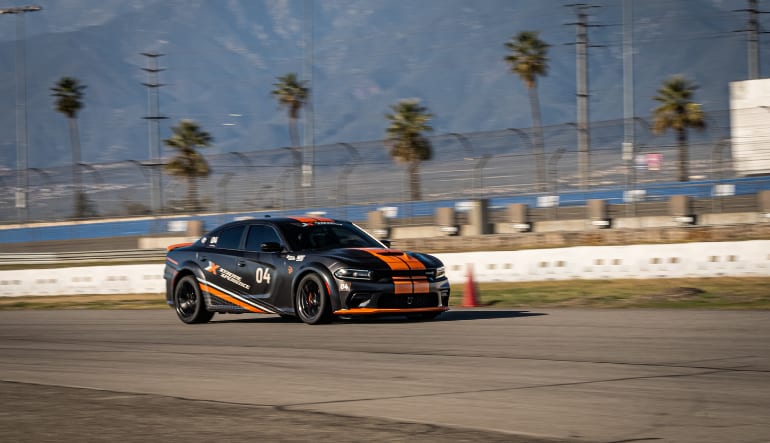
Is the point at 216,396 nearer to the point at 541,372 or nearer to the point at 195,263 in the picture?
the point at 541,372

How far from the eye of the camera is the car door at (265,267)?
533 inches

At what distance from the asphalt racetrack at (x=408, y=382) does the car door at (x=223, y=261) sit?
0.92m

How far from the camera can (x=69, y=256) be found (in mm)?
40312

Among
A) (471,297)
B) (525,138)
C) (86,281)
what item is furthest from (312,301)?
(525,138)

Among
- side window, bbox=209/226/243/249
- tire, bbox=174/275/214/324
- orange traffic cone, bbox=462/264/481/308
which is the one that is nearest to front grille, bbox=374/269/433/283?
side window, bbox=209/226/243/249

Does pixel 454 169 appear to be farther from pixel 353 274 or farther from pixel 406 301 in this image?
pixel 353 274

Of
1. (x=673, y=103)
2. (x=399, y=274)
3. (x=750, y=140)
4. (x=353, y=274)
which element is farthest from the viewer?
(x=673, y=103)

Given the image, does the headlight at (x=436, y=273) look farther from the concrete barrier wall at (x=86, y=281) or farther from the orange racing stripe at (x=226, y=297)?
the concrete barrier wall at (x=86, y=281)

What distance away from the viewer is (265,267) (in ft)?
45.1

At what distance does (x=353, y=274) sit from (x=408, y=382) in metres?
4.85

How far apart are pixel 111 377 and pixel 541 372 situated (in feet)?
11.1

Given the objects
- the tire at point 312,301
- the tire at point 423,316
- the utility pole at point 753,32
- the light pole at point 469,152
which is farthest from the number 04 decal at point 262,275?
the utility pole at point 753,32

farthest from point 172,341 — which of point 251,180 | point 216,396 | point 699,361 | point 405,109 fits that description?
point 405,109

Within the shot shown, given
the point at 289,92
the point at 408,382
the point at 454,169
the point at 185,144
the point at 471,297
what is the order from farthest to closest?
the point at 289,92
the point at 185,144
the point at 454,169
the point at 471,297
the point at 408,382
